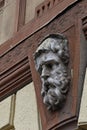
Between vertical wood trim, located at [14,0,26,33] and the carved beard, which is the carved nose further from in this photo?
vertical wood trim, located at [14,0,26,33]

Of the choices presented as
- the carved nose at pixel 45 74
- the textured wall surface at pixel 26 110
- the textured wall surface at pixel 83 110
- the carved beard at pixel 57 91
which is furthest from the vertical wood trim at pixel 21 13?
the textured wall surface at pixel 83 110

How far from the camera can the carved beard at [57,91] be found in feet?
17.6

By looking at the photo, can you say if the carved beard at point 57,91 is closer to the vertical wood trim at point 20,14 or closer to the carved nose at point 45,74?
the carved nose at point 45,74

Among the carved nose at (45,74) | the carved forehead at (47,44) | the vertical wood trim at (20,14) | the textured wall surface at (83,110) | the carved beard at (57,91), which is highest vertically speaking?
the vertical wood trim at (20,14)

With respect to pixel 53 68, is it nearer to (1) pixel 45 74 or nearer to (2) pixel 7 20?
(1) pixel 45 74

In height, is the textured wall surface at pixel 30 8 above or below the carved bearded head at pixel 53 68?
above

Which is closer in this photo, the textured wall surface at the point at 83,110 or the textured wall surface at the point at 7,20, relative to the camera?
the textured wall surface at the point at 83,110

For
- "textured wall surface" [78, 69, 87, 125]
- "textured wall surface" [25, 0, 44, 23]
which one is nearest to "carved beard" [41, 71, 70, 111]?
"textured wall surface" [78, 69, 87, 125]

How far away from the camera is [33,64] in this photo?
579cm

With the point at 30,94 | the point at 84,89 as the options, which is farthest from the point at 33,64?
the point at 84,89

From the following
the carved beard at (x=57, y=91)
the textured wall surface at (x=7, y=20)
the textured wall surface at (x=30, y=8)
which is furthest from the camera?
the textured wall surface at (x=7, y=20)

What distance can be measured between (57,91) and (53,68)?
191 mm

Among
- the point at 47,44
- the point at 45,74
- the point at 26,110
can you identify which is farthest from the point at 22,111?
the point at 47,44

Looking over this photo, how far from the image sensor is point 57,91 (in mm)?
5383
